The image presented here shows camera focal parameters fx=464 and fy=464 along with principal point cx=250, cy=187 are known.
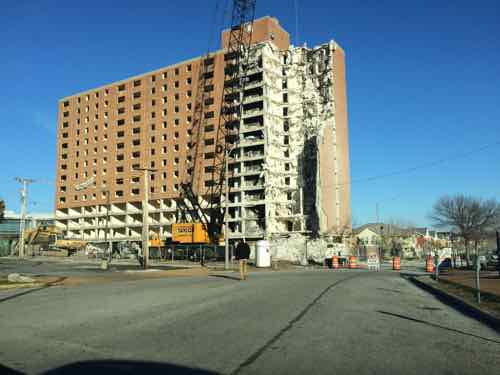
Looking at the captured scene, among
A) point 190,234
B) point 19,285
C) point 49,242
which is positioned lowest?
point 19,285

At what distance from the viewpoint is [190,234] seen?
64500 mm

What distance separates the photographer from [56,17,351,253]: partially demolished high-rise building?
3194 inches

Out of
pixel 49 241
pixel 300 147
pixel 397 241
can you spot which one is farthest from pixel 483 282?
pixel 397 241

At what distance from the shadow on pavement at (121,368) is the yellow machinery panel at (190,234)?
57881mm

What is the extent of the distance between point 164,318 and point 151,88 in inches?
3563

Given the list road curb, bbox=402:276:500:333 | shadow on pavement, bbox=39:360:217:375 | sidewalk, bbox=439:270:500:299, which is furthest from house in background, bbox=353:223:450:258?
shadow on pavement, bbox=39:360:217:375

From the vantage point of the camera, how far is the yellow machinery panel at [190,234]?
64.0 m

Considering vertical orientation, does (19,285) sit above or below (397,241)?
below

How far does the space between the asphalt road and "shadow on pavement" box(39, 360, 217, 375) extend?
0.05ft

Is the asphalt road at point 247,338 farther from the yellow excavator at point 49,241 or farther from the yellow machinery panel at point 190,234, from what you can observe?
the yellow excavator at point 49,241

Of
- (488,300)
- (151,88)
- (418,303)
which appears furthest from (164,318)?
(151,88)

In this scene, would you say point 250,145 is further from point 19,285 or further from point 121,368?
point 121,368

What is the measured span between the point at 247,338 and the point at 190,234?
5722 centimetres

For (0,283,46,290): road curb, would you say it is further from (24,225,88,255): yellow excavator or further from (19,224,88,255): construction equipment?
(24,225,88,255): yellow excavator
